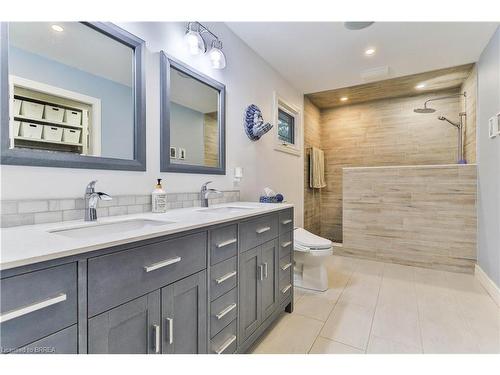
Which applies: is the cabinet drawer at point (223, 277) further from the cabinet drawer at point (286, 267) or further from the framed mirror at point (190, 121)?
the framed mirror at point (190, 121)

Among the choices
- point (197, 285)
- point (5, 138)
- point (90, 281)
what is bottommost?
point (197, 285)

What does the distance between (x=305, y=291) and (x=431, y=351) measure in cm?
102

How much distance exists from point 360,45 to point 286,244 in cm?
206

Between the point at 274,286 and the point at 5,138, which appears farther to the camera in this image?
the point at 274,286

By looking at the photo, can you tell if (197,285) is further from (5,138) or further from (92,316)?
(5,138)

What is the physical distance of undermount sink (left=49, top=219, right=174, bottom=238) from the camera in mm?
989

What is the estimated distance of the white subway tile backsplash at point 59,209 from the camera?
94 cm

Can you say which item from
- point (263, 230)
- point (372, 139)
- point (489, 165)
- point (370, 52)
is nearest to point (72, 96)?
point (263, 230)

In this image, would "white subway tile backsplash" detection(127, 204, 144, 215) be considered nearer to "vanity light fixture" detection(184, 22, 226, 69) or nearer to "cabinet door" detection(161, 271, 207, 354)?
"cabinet door" detection(161, 271, 207, 354)

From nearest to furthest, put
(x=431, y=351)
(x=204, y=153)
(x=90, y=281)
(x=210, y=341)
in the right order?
(x=90, y=281) → (x=210, y=341) → (x=431, y=351) → (x=204, y=153)

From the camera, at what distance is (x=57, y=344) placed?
0.62m

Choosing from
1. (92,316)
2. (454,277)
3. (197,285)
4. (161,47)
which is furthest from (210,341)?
(454,277)

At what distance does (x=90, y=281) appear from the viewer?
68 cm

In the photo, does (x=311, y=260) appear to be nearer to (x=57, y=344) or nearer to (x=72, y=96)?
(x=57, y=344)
